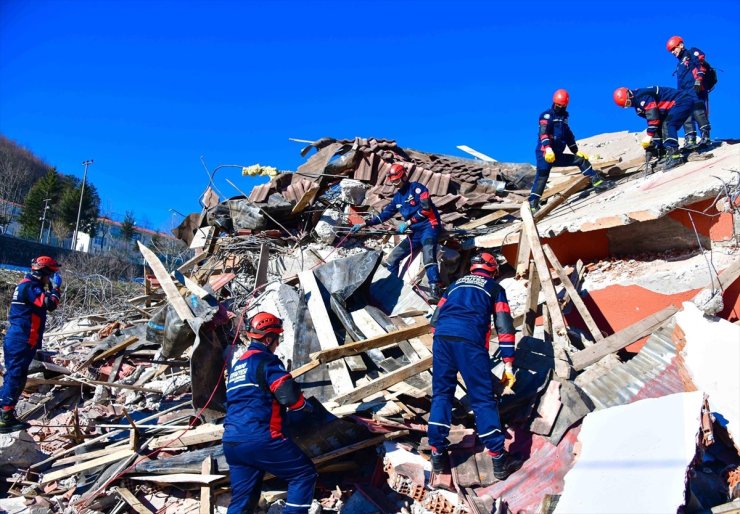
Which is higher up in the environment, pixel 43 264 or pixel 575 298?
pixel 575 298

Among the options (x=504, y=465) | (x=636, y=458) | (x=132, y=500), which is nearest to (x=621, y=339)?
(x=636, y=458)

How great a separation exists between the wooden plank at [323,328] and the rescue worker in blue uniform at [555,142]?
142 inches

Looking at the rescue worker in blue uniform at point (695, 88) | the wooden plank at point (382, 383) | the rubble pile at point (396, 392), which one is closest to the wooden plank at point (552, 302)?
the rubble pile at point (396, 392)

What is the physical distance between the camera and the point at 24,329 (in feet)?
21.0

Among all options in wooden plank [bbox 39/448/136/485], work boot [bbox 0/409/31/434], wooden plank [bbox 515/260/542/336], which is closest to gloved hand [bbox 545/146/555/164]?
wooden plank [bbox 515/260/542/336]

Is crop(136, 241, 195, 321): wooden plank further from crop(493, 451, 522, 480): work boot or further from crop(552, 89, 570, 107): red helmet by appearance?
crop(552, 89, 570, 107): red helmet

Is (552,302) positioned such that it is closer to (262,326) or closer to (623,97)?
(262,326)

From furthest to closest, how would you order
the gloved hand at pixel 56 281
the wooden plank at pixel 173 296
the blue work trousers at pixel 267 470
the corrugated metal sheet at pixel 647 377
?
the gloved hand at pixel 56 281 → the wooden plank at pixel 173 296 → the corrugated metal sheet at pixel 647 377 → the blue work trousers at pixel 267 470

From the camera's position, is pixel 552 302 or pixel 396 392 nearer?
pixel 396 392

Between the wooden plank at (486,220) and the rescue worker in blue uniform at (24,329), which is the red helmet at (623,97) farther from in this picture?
the rescue worker in blue uniform at (24,329)

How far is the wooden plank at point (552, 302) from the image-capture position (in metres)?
5.07

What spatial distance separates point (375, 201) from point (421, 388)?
5325 millimetres

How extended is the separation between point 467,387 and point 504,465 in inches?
26.4

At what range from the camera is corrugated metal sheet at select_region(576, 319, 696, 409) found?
4.62m
